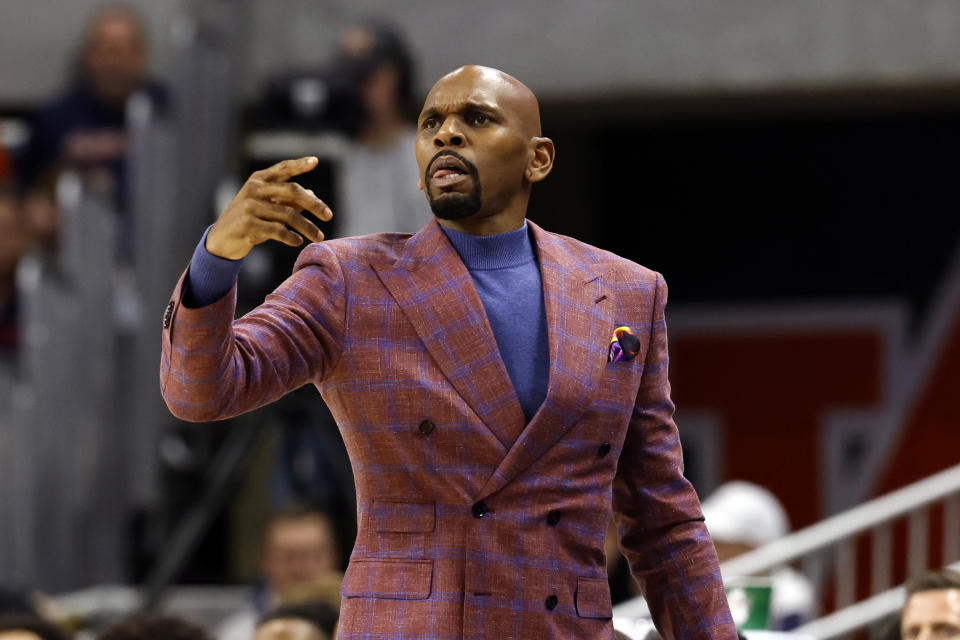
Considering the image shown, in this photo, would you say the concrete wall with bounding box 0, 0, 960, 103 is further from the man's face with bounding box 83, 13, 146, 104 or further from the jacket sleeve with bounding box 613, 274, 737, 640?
the jacket sleeve with bounding box 613, 274, 737, 640

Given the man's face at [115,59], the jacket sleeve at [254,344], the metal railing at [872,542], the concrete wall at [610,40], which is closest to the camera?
the jacket sleeve at [254,344]

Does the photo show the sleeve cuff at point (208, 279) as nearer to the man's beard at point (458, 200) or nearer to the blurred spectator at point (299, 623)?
the man's beard at point (458, 200)

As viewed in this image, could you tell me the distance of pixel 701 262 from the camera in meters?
9.15

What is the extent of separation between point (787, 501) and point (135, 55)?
417 cm

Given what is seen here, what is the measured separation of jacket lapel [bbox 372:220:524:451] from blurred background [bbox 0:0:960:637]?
10.4 ft

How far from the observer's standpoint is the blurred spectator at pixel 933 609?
3.89m

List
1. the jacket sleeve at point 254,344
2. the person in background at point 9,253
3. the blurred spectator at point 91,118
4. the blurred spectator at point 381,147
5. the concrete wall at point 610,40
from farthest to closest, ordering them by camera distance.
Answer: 1. the concrete wall at point 610,40
2. the blurred spectator at point 91,118
3. the person in background at point 9,253
4. the blurred spectator at point 381,147
5. the jacket sleeve at point 254,344

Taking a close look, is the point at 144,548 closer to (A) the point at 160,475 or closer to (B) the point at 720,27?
(A) the point at 160,475

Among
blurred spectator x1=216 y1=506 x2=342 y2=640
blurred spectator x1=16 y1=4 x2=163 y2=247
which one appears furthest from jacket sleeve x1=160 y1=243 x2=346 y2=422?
blurred spectator x1=16 y1=4 x2=163 y2=247

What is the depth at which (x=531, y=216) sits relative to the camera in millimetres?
9016

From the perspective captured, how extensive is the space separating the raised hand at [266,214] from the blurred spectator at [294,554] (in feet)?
11.5

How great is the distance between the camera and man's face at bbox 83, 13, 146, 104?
6.79 m

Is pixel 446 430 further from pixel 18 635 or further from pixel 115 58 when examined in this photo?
pixel 115 58

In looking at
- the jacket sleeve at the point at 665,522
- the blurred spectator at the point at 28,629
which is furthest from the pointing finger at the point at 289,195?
the blurred spectator at the point at 28,629
